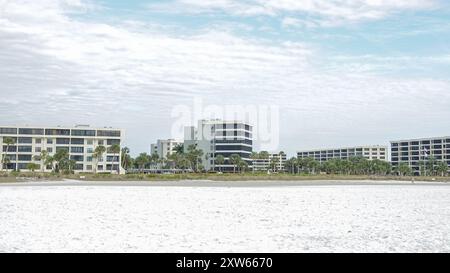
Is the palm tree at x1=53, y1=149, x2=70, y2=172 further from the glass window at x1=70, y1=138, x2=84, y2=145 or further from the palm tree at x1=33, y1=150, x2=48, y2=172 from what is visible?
the glass window at x1=70, y1=138, x2=84, y2=145

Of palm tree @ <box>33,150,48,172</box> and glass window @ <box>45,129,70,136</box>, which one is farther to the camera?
glass window @ <box>45,129,70,136</box>

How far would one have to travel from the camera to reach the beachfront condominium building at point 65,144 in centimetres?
15112

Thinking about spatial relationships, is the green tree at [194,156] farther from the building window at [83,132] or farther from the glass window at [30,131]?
the glass window at [30,131]

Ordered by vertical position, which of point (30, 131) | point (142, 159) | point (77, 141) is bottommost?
point (142, 159)

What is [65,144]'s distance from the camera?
6147 inches

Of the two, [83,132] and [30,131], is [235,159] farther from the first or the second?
[30,131]

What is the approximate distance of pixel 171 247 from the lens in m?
15.2

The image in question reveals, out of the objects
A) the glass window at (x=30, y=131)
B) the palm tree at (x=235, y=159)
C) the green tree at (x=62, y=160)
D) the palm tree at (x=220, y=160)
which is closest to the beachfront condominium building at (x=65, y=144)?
the glass window at (x=30, y=131)

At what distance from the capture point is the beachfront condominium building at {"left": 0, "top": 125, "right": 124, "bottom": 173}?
15112cm

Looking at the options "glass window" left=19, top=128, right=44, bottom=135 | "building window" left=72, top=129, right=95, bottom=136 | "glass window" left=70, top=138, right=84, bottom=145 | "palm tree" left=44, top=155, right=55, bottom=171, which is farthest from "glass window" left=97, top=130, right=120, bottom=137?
"palm tree" left=44, top=155, right=55, bottom=171

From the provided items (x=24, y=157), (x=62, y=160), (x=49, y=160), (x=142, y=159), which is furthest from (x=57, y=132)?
(x=142, y=159)
